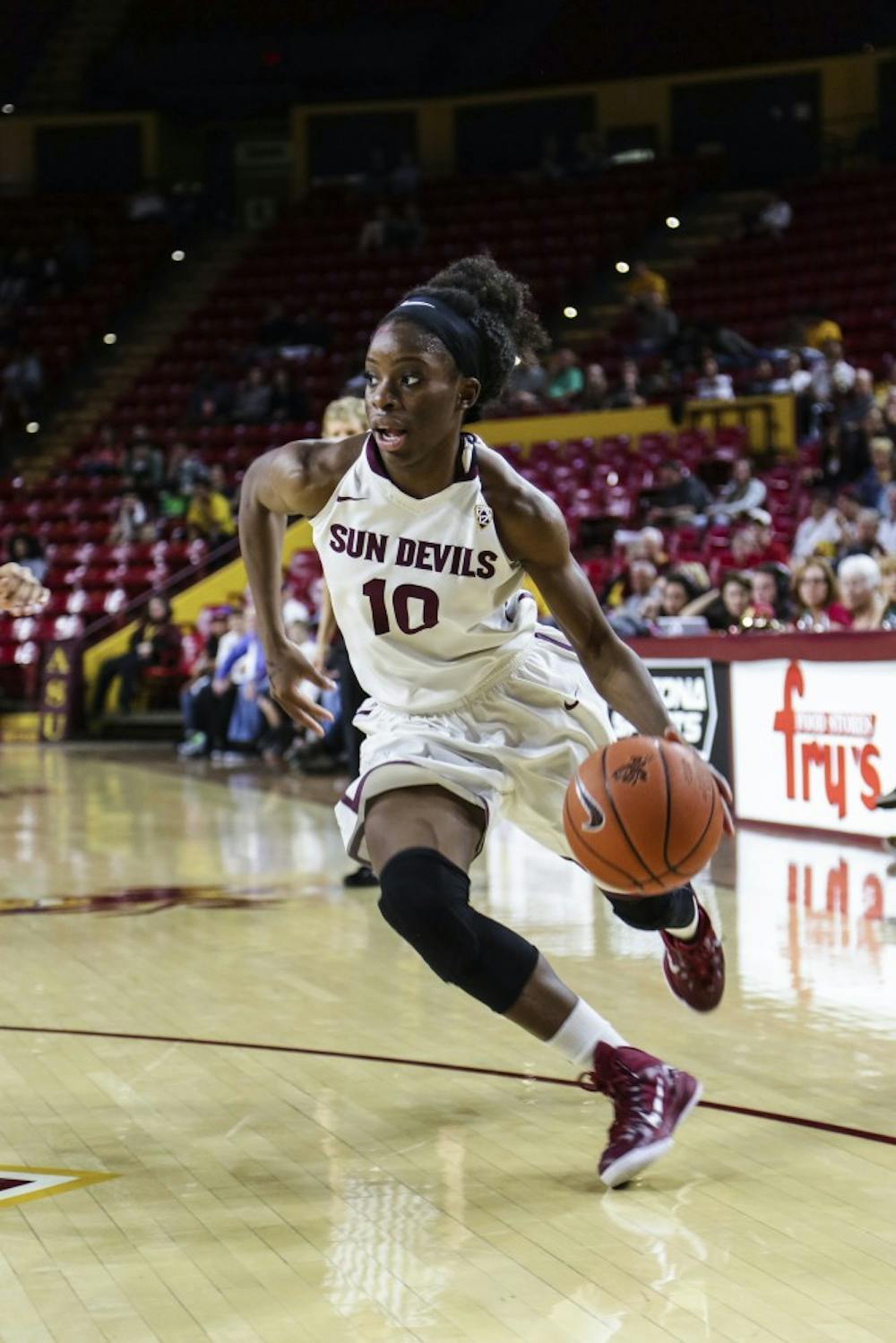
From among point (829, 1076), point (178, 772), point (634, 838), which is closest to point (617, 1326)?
point (634, 838)

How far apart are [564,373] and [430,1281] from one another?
55.2 ft

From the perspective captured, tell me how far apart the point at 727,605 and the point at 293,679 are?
682 centimetres

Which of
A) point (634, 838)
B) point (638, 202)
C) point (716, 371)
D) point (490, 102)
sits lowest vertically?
point (634, 838)

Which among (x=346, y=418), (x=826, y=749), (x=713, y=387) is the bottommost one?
(x=826, y=749)

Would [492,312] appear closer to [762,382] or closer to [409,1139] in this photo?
[409,1139]

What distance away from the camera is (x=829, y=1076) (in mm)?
4113

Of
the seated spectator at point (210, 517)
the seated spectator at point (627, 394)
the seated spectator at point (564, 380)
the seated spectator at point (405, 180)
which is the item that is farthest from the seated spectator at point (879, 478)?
the seated spectator at point (405, 180)

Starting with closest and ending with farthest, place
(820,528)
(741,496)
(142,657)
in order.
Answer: (820,528)
(741,496)
(142,657)

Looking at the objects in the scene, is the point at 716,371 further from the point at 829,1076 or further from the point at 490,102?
the point at 829,1076

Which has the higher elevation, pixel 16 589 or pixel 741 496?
pixel 741 496

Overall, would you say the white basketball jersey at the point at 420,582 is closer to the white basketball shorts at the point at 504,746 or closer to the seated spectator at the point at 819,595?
the white basketball shorts at the point at 504,746

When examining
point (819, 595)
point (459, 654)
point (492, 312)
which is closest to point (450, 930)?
point (459, 654)

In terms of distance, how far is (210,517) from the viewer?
1900 cm

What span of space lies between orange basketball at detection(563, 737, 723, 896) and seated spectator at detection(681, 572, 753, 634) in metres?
6.78
